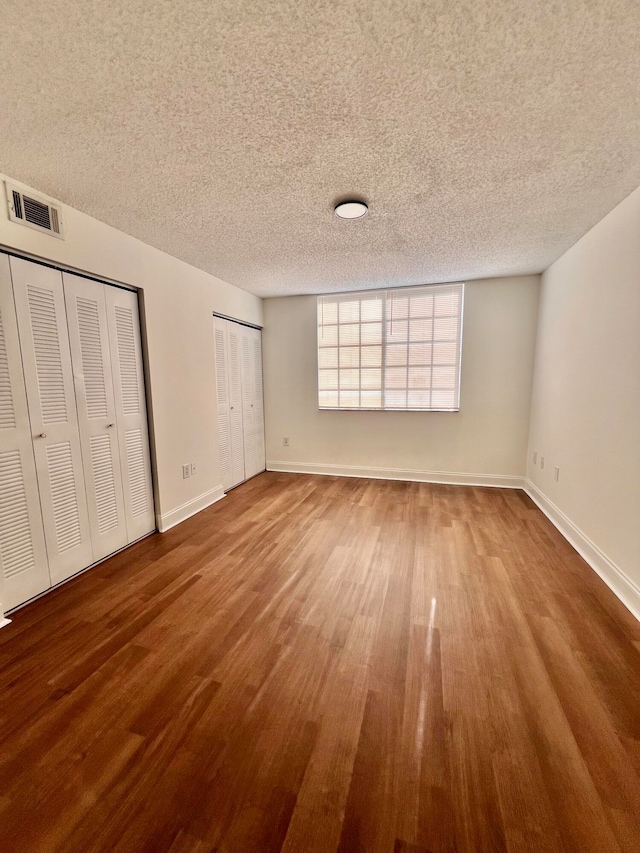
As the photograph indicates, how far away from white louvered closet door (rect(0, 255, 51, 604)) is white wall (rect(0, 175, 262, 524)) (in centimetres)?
48

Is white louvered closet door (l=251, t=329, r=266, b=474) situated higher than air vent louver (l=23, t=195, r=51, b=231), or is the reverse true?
air vent louver (l=23, t=195, r=51, b=231)

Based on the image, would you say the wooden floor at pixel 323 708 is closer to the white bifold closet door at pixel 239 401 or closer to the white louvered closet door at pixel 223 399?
the white louvered closet door at pixel 223 399

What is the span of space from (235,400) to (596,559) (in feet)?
12.1

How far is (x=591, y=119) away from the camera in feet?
4.77

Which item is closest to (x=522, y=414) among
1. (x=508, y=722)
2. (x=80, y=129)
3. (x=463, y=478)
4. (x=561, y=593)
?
(x=463, y=478)

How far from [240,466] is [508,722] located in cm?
353

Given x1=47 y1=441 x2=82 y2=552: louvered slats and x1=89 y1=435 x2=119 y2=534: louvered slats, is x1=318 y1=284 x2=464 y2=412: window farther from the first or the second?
x1=47 y1=441 x2=82 y2=552: louvered slats

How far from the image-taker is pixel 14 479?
1.90m

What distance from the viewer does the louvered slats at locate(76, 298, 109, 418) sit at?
228 cm

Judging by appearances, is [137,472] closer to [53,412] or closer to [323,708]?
[53,412]

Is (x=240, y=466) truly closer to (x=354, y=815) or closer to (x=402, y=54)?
(x=354, y=815)

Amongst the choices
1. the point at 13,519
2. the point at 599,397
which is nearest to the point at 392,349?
the point at 599,397

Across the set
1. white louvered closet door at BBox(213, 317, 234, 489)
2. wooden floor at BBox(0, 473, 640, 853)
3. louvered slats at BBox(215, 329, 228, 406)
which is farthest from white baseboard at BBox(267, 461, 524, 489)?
wooden floor at BBox(0, 473, 640, 853)

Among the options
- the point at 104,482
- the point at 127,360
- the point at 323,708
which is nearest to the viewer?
the point at 323,708
